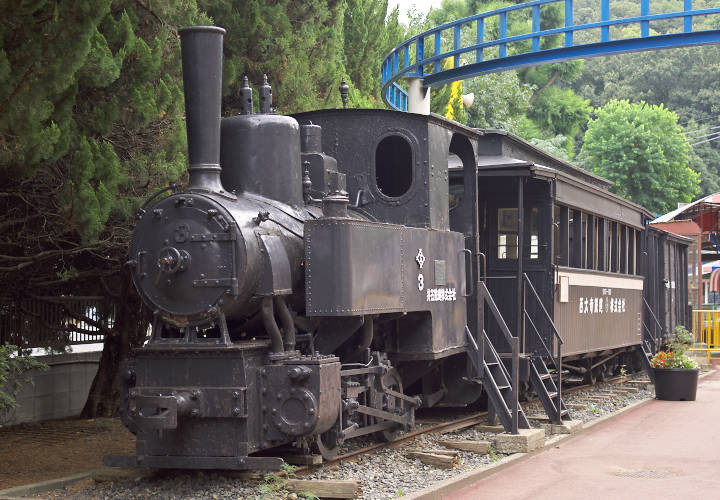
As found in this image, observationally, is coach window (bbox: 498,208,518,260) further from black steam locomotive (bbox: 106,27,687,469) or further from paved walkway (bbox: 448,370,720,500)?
paved walkway (bbox: 448,370,720,500)

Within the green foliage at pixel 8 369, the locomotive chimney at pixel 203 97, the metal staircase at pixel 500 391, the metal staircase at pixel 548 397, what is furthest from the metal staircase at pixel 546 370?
the green foliage at pixel 8 369

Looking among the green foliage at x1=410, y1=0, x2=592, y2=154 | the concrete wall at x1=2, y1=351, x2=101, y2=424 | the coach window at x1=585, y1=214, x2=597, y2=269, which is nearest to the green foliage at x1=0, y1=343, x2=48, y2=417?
the concrete wall at x1=2, y1=351, x2=101, y2=424

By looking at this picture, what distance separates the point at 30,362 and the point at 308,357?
2.47m

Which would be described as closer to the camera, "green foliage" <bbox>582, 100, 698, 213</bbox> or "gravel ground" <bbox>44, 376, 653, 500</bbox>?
"gravel ground" <bbox>44, 376, 653, 500</bbox>

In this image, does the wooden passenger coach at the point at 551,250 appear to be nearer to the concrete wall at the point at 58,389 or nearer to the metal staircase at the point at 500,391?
the metal staircase at the point at 500,391

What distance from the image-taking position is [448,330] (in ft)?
34.2

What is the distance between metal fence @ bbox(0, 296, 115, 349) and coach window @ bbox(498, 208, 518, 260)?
16.5ft

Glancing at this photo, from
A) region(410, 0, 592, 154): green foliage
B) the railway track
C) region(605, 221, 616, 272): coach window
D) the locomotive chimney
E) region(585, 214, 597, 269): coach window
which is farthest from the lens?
region(410, 0, 592, 154): green foliage

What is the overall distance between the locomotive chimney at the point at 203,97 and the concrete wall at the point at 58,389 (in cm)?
478

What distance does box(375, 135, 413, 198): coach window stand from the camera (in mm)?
10070

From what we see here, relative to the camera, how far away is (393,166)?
10.3m

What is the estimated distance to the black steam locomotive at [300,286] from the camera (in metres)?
7.83

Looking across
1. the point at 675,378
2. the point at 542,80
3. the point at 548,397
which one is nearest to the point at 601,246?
the point at 675,378

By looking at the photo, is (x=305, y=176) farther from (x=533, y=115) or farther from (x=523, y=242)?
(x=533, y=115)
